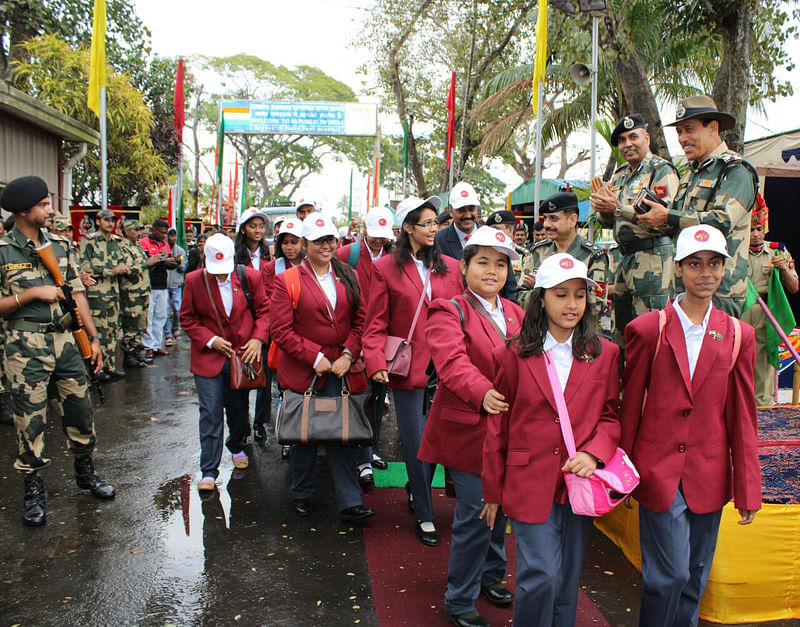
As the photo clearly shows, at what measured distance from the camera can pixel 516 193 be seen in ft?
66.4

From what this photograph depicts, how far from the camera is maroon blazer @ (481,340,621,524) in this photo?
297 centimetres

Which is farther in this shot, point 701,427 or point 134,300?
point 134,300

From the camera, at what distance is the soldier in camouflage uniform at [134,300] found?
10.7 m

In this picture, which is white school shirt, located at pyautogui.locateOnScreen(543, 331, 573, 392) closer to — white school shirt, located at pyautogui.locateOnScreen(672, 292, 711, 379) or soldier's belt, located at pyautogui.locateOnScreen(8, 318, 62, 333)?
white school shirt, located at pyautogui.locateOnScreen(672, 292, 711, 379)

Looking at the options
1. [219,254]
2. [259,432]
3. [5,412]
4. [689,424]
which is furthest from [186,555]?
[5,412]

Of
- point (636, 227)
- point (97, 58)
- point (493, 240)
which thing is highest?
point (97, 58)

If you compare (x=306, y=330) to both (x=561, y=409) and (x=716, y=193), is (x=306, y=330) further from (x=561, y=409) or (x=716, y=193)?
(x=716, y=193)

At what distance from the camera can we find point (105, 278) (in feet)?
32.6

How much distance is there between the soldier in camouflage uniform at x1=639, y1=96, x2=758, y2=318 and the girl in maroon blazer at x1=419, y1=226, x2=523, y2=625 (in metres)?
1.17

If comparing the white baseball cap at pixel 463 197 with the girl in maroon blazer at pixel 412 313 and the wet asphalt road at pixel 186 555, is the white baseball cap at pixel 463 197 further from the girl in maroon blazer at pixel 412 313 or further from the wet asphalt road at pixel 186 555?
the wet asphalt road at pixel 186 555

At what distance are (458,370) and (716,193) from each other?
6.63ft

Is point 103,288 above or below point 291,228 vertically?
below

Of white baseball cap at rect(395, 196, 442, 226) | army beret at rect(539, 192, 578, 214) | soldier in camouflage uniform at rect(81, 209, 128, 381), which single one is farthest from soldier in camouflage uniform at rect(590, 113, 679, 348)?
soldier in camouflage uniform at rect(81, 209, 128, 381)

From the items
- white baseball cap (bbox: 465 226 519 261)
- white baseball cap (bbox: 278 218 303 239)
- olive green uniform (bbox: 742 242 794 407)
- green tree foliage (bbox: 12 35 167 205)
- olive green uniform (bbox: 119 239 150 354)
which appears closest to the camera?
white baseball cap (bbox: 465 226 519 261)
